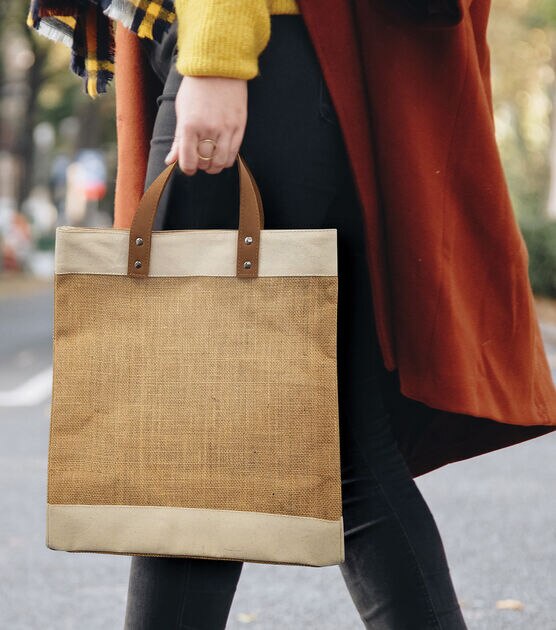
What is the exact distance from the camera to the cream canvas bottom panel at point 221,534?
1.46 meters

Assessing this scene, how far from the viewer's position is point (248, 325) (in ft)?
4.80

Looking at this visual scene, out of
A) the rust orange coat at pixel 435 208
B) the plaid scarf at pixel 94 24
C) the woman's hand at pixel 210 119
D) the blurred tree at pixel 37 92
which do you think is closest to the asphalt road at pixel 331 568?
the rust orange coat at pixel 435 208

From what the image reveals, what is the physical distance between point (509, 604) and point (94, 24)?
2.00 metres

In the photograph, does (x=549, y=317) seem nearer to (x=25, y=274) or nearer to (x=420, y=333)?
(x=420, y=333)

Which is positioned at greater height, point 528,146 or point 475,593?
point 475,593

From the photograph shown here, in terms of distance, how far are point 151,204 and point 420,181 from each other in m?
0.35

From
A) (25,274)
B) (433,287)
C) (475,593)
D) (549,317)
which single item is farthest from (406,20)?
(25,274)

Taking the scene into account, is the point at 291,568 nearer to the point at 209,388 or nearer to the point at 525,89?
the point at 209,388

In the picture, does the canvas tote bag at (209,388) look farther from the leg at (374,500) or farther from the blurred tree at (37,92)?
the blurred tree at (37,92)

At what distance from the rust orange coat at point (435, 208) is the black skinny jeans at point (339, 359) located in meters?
0.03

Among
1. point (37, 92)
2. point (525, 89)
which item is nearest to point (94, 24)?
point (525, 89)

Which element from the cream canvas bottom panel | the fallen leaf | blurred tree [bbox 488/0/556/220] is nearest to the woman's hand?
the cream canvas bottom panel

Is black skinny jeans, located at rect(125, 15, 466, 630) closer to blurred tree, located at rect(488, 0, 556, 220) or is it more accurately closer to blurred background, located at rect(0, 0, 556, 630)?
blurred background, located at rect(0, 0, 556, 630)

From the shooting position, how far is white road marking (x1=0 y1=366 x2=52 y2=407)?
23.4ft
